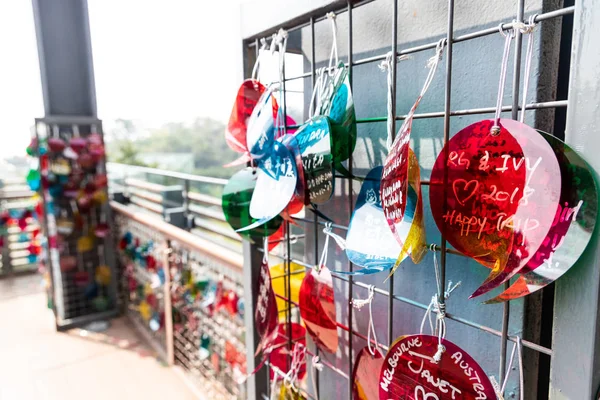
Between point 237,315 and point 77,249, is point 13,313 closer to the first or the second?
point 77,249

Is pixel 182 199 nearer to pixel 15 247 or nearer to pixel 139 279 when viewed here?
pixel 139 279

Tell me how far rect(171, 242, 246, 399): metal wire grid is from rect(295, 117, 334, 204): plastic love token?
104cm

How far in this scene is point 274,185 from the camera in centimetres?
61

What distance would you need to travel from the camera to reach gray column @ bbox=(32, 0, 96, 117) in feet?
8.86

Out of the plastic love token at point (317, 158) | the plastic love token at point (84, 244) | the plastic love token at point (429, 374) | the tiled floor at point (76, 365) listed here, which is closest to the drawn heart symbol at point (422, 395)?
the plastic love token at point (429, 374)

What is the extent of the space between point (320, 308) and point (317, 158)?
231 mm

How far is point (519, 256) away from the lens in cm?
35

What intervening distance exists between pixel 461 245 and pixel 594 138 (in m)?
0.15

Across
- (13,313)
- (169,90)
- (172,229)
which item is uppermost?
(169,90)

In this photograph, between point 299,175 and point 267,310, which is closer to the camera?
point 299,175

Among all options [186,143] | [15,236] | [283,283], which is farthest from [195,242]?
[186,143]

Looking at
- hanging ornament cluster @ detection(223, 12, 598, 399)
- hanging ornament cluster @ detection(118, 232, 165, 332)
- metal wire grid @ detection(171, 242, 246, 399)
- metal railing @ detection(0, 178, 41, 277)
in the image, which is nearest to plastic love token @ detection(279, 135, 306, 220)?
hanging ornament cluster @ detection(223, 12, 598, 399)

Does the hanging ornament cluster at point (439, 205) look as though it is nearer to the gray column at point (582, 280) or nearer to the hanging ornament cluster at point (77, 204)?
the gray column at point (582, 280)

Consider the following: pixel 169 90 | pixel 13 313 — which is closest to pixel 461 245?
pixel 13 313
